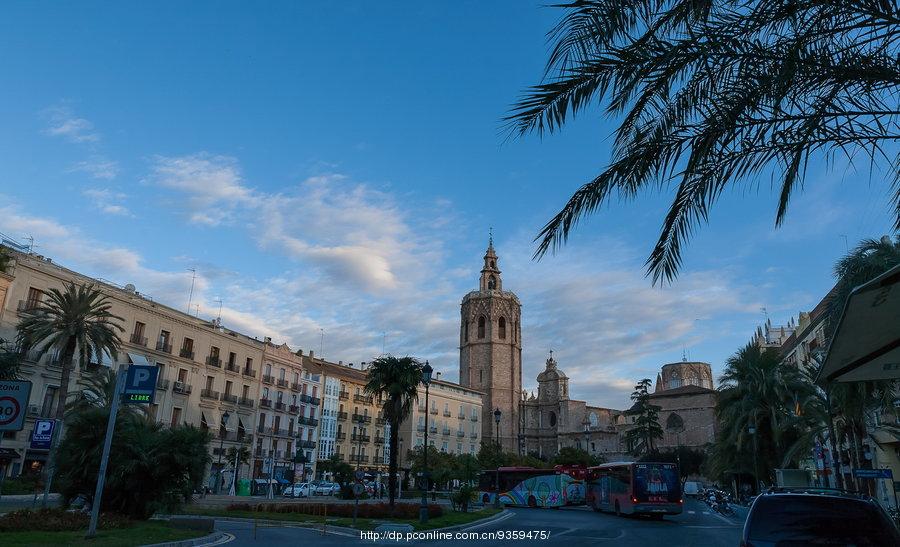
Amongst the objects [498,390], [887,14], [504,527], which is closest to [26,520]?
[504,527]

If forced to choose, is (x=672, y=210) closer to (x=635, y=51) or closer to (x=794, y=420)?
(x=635, y=51)

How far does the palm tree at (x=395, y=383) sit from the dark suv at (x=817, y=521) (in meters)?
26.0


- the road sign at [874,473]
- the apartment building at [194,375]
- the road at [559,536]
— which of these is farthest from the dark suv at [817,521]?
the apartment building at [194,375]

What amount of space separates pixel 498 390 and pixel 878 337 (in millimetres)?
98311

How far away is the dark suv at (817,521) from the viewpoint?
254 inches

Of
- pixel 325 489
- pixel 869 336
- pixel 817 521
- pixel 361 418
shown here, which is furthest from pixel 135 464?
pixel 361 418

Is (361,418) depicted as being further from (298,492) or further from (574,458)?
(574,458)

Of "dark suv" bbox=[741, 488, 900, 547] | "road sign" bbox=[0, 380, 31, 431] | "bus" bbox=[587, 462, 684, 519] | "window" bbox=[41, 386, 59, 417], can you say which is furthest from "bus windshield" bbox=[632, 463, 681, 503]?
"window" bbox=[41, 386, 59, 417]

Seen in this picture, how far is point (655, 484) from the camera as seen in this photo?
3111 cm

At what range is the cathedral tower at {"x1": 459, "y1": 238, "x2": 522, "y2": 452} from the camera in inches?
4060

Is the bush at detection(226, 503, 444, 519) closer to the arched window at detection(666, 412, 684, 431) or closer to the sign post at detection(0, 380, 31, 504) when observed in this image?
the sign post at detection(0, 380, 31, 504)

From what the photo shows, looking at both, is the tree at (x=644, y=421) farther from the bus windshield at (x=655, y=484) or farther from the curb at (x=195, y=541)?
the curb at (x=195, y=541)

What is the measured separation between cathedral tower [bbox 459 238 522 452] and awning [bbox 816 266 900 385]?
94.2 m

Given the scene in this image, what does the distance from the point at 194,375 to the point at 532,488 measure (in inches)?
1107
